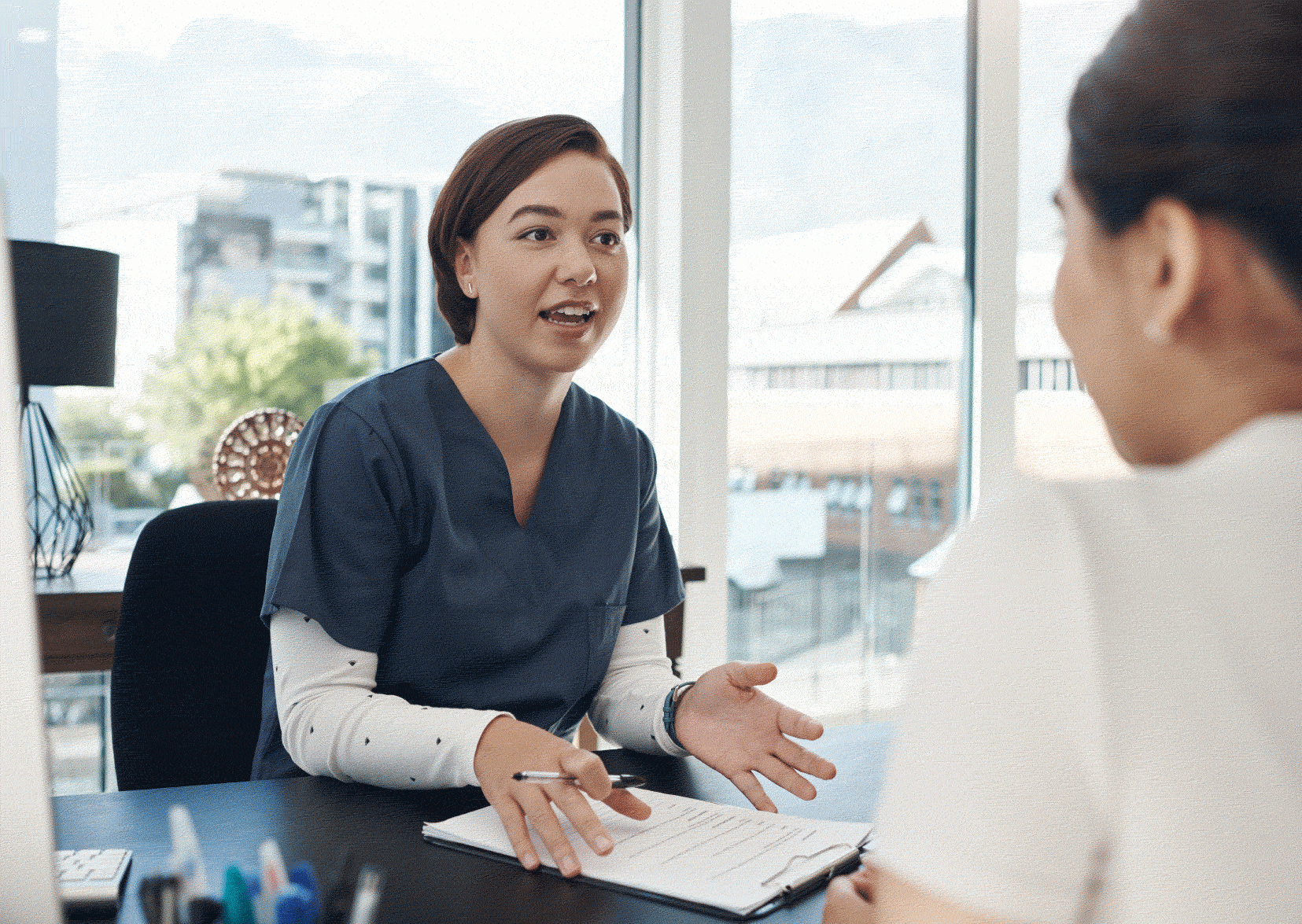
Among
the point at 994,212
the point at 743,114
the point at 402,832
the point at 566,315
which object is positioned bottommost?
the point at 402,832

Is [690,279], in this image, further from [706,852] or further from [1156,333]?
[1156,333]

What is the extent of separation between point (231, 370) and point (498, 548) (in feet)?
4.18

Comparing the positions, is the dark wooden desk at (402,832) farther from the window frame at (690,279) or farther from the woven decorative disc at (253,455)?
the window frame at (690,279)

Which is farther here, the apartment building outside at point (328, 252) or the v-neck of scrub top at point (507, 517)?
the apartment building outside at point (328, 252)

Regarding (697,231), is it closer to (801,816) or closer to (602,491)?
(602,491)

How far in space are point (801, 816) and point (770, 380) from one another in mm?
1877

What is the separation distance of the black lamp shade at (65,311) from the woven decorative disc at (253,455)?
269mm

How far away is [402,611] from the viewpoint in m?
1.15

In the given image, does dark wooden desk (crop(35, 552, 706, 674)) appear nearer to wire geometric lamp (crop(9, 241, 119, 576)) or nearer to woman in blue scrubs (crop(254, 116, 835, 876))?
wire geometric lamp (crop(9, 241, 119, 576))

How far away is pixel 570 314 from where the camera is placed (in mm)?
1269

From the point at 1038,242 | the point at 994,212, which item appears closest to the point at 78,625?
the point at 994,212

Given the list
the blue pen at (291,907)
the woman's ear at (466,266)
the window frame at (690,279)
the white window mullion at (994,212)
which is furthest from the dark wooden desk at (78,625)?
the white window mullion at (994,212)

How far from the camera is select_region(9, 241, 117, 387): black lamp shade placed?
1.68 meters

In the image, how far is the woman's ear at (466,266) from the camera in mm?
1308
